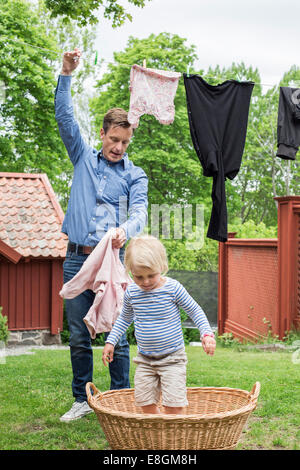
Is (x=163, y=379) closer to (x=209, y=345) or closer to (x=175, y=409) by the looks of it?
(x=175, y=409)

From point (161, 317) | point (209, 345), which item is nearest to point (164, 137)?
point (161, 317)

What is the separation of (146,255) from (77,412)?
1271mm

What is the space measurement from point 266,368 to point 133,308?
9.66 feet

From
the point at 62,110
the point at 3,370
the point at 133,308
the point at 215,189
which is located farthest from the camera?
the point at 3,370

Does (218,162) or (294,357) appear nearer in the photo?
(218,162)

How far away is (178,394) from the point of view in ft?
8.71

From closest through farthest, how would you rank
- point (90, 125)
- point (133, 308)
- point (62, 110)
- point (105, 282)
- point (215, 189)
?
point (133, 308) → point (105, 282) → point (62, 110) → point (215, 189) → point (90, 125)

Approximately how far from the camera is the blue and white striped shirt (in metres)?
2.68

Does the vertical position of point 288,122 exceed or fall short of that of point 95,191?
A: it exceeds it

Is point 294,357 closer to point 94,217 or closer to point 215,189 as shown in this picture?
point 215,189

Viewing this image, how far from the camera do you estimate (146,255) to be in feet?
8.36

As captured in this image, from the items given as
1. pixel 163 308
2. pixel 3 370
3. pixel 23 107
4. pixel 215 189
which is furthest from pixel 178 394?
pixel 23 107

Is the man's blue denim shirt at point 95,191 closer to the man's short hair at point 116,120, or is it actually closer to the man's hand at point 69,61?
the man's hand at point 69,61
